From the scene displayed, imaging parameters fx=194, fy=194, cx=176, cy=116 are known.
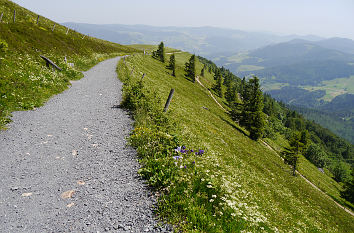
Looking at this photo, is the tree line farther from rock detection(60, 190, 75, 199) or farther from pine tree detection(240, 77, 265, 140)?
rock detection(60, 190, 75, 199)

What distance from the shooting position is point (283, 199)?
750 inches

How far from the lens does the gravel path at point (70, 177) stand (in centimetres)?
595

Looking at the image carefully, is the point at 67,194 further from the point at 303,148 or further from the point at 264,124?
the point at 303,148

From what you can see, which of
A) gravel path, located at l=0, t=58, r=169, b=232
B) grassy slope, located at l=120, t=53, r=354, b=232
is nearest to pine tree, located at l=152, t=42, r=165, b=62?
grassy slope, located at l=120, t=53, r=354, b=232

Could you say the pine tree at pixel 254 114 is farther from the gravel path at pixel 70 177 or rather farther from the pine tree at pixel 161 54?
the pine tree at pixel 161 54

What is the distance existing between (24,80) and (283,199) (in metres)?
26.9

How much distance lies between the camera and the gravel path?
5945 millimetres

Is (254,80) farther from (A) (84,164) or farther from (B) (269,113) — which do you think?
(B) (269,113)

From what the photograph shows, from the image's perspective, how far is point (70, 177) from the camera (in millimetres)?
8125

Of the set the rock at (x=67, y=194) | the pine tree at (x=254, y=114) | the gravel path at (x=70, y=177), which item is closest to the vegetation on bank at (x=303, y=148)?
the pine tree at (x=254, y=114)

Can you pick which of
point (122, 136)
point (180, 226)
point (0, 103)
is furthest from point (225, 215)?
point (0, 103)

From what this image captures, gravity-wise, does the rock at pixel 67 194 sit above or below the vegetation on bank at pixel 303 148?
above

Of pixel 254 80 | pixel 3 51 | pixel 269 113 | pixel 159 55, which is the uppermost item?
pixel 159 55

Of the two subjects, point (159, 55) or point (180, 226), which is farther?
point (159, 55)
